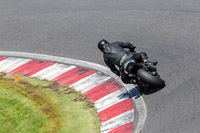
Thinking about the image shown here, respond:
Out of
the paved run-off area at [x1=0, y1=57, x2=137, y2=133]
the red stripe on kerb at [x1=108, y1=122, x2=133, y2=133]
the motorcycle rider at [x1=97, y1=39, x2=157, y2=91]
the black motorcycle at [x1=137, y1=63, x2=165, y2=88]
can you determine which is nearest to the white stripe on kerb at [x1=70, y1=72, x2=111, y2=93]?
the paved run-off area at [x1=0, y1=57, x2=137, y2=133]

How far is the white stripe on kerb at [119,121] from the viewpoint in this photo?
314 inches

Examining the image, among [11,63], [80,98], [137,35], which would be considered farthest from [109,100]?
[11,63]

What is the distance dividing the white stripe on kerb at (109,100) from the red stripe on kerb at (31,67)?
3022mm

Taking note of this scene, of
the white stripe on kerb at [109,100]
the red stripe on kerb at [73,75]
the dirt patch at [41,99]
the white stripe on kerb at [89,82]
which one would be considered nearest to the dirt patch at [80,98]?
the white stripe on kerb at [89,82]

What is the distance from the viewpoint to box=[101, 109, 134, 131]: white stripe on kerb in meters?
7.99

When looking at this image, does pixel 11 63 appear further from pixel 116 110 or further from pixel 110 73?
pixel 116 110

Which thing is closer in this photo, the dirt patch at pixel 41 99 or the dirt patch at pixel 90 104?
the dirt patch at pixel 41 99

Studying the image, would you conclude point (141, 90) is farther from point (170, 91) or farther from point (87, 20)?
point (87, 20)

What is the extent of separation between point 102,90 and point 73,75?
1.39 meters

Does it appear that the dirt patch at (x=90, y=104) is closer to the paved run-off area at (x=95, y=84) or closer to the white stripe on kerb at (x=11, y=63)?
the paved run-off area at (x=95, y=84)

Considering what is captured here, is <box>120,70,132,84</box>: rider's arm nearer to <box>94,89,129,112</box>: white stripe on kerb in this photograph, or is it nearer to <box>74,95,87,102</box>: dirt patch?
<box>94,89,129,112</box>: white stripe on kerb

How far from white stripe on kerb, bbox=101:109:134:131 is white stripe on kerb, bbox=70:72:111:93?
69.6 inches

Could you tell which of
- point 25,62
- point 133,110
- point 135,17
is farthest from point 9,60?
point 133,110

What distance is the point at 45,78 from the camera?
1070 centimetres
